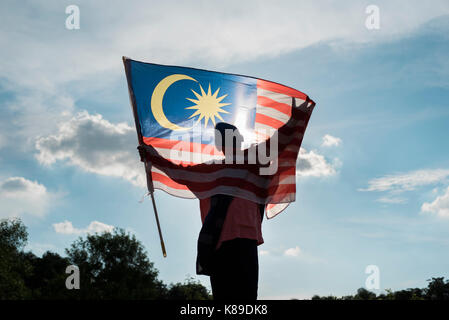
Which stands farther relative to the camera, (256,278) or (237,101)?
(237,101)

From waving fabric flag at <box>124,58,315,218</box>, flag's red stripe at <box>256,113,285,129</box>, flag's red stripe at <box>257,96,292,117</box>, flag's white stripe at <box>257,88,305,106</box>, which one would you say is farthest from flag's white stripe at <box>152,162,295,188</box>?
flag's white stripe at <box>257,88,305,106</box>

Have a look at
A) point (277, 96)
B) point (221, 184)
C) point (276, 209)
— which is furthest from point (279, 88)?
point (221, 184)

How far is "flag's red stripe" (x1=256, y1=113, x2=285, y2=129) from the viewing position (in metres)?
6.42

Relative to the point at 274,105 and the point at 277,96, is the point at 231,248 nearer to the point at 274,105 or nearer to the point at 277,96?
the point at 274,105

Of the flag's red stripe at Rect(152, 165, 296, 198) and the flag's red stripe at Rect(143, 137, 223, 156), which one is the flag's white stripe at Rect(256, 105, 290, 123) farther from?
the flag's red stripe at Rect(152, 165, 296, 198)

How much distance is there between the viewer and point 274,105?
21.8ft

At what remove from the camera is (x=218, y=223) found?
15.8 ft

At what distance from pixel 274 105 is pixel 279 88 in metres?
0.30

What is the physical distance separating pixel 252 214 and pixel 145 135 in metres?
2.27

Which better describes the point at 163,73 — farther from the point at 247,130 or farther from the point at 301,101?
the point at 301,101

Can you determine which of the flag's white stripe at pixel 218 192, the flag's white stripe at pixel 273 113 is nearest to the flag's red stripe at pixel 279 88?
the flag's white stripe at pixel 273 113

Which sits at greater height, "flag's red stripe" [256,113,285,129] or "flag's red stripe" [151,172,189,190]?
"flag's red stripe" [256,113,285,129]

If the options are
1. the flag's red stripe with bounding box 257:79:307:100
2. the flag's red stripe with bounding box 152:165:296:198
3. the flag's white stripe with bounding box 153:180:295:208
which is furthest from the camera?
the flag's red stripe with bounding box 257:79:307:100
